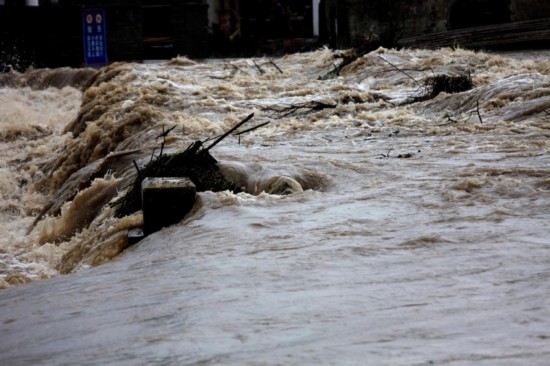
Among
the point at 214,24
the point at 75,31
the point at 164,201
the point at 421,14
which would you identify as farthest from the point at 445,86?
the point at 214,24

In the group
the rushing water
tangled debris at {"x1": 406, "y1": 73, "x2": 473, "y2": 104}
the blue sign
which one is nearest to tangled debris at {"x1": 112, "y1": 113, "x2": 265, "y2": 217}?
the rushing water

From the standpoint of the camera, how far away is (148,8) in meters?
27.2

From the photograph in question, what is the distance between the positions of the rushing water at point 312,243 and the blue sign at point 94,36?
10.7 m

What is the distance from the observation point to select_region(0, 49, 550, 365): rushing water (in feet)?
10.9

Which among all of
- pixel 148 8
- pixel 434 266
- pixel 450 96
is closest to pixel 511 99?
pixel 450 96

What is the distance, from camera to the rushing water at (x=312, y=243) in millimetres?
3311

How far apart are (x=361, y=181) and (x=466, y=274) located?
8.63 ft

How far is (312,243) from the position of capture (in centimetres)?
489

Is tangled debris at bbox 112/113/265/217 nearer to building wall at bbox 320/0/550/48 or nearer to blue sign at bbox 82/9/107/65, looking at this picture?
building wall at bbox 320/0/550/48

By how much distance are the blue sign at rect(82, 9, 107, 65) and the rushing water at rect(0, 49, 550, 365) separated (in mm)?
10739

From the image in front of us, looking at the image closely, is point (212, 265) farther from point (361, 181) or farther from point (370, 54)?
point (370, 54)

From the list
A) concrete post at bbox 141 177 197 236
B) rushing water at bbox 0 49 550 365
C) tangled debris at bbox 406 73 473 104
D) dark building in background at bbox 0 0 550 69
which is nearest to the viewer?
rushing water at bbox 0 49 550 365

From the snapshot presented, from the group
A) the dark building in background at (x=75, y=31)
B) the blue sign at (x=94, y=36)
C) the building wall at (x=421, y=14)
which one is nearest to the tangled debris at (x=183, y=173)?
the building wall at (x=421, y=14)

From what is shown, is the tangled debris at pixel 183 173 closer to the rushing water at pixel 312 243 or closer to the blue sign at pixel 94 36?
the rushing water at pixel 312 243
